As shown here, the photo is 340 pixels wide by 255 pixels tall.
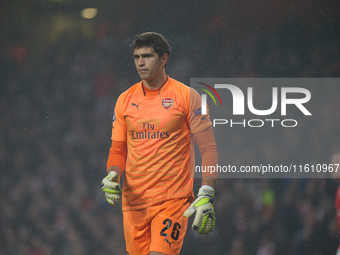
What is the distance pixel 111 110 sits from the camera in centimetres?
400

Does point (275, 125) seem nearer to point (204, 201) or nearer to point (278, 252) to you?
point (278, 252)

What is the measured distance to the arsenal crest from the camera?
297 cm

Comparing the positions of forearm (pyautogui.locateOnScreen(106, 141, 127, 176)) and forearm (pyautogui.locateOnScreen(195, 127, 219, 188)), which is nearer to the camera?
forearm (pyautogui.locateOnScreen(195, 127, 219, 188))

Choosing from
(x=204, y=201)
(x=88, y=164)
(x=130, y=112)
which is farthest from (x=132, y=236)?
(x=88, y=164)

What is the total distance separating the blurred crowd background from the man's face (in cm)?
90

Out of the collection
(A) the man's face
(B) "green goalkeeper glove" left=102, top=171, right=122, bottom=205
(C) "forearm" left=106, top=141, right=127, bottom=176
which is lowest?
(B) "green goalkeeper glove" left=102, top=171, right=122, bottom=205

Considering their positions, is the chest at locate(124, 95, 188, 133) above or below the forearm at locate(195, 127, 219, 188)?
above

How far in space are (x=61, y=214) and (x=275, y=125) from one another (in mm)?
1901

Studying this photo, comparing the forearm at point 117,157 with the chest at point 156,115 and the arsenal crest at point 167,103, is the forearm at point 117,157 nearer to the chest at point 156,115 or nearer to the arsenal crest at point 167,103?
the chest at point 156,115

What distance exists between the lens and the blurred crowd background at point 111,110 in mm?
3928

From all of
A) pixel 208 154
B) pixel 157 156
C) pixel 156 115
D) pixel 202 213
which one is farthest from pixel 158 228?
pixel 156 115

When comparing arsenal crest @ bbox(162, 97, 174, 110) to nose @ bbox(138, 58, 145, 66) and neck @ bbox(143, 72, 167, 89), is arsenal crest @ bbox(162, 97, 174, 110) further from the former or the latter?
nose @ bbox(138, 58, 145, 66)

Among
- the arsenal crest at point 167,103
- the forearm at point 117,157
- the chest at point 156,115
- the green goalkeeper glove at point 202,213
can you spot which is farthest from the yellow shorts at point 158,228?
the arsenal crest at point 167,103

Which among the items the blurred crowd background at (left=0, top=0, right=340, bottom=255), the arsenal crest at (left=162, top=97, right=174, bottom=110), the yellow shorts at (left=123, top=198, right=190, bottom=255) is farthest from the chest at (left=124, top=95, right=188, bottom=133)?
the blurred crowd background at (left=0, top=0, right=340, bottom=255)
